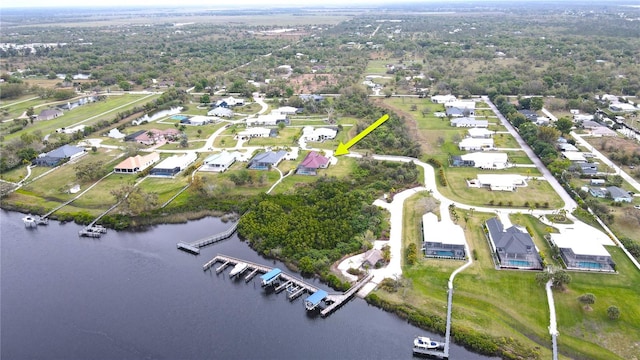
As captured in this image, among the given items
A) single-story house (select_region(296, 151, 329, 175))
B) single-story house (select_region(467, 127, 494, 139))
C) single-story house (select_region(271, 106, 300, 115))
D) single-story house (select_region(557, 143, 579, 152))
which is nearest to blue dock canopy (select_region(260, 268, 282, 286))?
single-story house (select_region(296, 151, 329, 175))

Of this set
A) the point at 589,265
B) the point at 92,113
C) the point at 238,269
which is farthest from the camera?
the point at 92,113

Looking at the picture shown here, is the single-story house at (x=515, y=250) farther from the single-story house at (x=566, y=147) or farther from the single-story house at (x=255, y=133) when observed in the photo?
the single-story house at (x=255, y=133)

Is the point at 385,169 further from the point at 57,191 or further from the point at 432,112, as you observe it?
the point at 57,191

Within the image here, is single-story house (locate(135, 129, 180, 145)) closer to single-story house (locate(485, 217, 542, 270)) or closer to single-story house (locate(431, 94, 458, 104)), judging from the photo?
single-story house (locate(431, 94, 458, 104))

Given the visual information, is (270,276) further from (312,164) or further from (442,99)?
(442,99)

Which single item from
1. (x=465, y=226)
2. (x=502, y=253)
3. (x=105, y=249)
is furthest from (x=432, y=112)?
(x=105, y=249)

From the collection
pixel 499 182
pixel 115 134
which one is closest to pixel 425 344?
pixel 499 182

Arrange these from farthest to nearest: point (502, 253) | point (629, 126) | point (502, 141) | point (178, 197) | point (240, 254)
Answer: point (629, 126), point (502, 141), point (178, 197), point (240, 254), point (502, 253)
